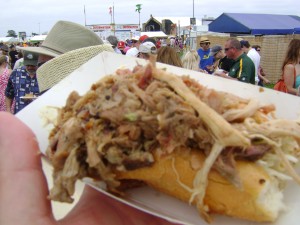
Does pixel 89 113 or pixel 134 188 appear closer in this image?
pixel 89 113

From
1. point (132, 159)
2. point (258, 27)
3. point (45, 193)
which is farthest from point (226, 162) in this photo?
point (258, 27)

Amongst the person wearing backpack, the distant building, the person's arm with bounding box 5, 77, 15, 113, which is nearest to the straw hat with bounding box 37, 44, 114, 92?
the person's arm with bounding box 5, 77, 15, 113

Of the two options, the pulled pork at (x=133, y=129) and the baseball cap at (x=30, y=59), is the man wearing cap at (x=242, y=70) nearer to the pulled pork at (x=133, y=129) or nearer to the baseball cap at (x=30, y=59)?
the baseball cap at (x=30, y=59)

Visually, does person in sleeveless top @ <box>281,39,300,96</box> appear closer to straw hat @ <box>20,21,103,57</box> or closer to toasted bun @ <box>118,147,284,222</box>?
straw hat @ <box>20,21,103,57</box>

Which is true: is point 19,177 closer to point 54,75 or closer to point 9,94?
point 54,75

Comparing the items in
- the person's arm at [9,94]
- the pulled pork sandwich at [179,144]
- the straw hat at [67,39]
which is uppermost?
the straw hat at [67,39]

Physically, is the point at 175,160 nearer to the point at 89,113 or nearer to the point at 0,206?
the point at 89,113

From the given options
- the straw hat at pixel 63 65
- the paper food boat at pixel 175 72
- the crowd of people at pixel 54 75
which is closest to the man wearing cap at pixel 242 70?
the crowd of people at pixel 54 75
